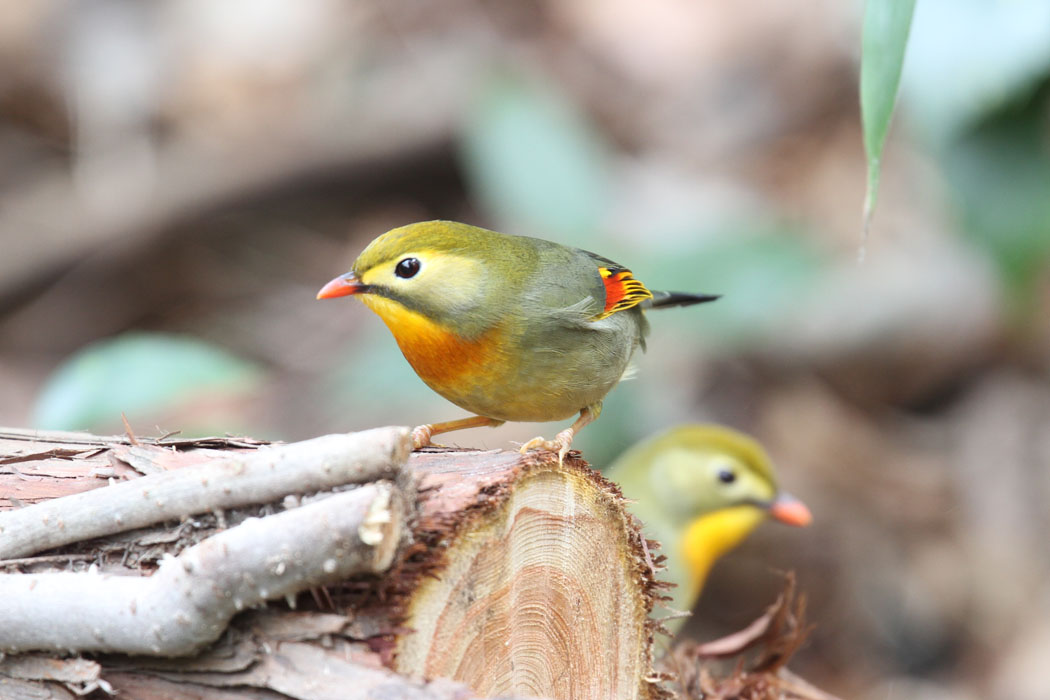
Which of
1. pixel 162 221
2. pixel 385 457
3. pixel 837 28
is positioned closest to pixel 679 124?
pixel 837 28

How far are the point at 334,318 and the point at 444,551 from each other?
656 centimetres

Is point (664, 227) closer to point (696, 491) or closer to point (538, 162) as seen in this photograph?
point (538, 162)

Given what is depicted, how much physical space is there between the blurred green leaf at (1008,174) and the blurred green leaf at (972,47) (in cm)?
118

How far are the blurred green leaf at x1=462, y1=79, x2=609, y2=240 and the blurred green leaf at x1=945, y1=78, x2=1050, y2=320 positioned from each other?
1.93 m

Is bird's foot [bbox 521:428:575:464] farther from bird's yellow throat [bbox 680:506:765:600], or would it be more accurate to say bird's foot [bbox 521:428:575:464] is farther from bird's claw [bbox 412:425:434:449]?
bird's yellow throat [bbox 680:506:765:600]

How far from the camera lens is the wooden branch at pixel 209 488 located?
1905mm

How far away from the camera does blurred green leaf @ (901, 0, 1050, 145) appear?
13.3ft

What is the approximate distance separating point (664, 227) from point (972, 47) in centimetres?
323

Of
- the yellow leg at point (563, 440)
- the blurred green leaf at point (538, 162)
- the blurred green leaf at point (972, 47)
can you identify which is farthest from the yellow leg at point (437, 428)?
the blurred green leaf at point (538, 162)

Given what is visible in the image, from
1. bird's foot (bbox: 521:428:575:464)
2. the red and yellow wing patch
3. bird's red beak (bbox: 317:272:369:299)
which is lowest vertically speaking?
bird's foot (bbox: 521:428:575:464)

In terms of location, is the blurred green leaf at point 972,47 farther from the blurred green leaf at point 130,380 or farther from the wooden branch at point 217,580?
the wooden branch at point 217,580

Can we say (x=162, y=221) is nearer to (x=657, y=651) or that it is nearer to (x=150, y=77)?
(x=150, y=77)

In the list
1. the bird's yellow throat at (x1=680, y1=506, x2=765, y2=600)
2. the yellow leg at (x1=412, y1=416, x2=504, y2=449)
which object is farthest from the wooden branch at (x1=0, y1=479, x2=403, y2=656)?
the bird's yellow throat at (x1=680, y1=506, x2=765, y2=600)

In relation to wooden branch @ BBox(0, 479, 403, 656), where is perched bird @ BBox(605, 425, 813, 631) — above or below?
above
